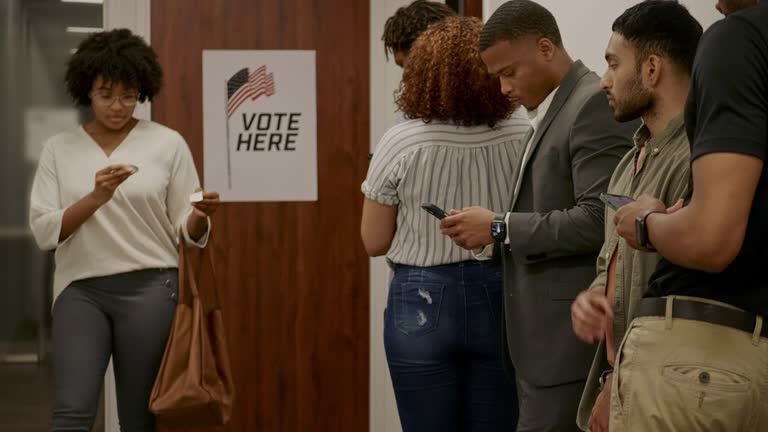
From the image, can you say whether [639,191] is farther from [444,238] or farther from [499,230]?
[444,238]

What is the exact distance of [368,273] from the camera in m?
4.66

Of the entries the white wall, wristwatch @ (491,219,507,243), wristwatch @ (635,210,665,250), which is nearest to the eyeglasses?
the white wall

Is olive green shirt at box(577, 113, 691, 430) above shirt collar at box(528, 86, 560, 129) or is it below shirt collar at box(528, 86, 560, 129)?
below

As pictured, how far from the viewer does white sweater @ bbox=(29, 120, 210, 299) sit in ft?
10.7

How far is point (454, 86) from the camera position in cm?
265

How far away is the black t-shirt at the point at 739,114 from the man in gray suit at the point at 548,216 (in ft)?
2.38

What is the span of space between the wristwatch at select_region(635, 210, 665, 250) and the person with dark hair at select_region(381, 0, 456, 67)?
5.39ft

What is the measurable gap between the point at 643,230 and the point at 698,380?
25 centimetres

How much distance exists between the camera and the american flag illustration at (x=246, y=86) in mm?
4594

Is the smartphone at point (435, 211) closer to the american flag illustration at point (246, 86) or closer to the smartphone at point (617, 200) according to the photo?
the smartphone at point (617, 200)

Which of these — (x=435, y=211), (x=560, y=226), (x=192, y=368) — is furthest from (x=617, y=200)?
(x=192, y=368)

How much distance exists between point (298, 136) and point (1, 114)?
51.0 inches

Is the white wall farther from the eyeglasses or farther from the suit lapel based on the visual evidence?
the eyeglasses

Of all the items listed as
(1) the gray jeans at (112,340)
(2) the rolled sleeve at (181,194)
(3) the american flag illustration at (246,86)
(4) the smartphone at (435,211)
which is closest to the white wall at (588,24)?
(4) the smartphone at (435,211)
